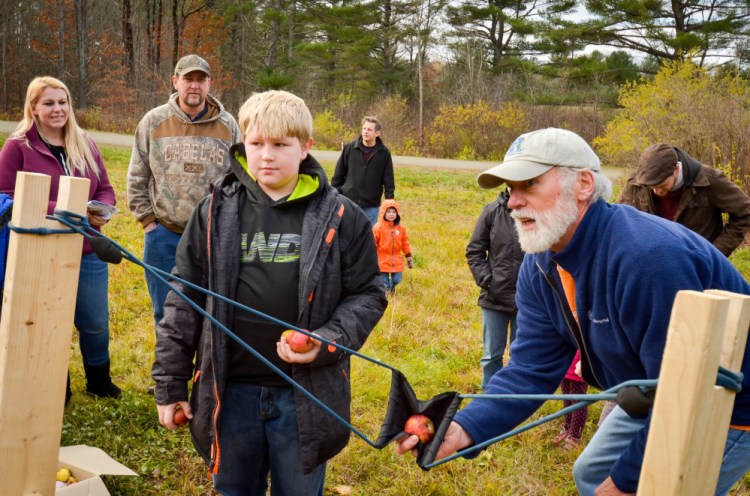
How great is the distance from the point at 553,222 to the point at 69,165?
3.13 metres

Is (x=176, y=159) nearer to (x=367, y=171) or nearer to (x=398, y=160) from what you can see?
(x=367, y=171)

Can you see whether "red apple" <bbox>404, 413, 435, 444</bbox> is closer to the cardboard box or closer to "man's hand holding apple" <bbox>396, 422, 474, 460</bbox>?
"man's hand holding apple" <bbox>396, 422, 474, 460</bbox>

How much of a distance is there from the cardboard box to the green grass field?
109 mm

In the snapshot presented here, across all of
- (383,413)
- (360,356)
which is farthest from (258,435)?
(383,413)

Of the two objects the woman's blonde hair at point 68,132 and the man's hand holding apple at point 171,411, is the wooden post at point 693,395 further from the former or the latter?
the woman's blonde hair at point 68,132

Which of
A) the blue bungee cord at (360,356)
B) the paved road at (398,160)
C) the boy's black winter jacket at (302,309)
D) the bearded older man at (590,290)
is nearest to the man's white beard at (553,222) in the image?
the bearded older man at (590,290)

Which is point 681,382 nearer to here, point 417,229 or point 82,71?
point 417,229

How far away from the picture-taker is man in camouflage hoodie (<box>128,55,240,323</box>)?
4262 mm

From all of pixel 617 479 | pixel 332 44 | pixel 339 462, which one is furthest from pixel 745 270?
pixel 332 44

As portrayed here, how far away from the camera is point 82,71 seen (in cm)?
3162

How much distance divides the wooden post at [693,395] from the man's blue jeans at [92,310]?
11.7ft

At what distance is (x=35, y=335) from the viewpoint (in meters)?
1.95

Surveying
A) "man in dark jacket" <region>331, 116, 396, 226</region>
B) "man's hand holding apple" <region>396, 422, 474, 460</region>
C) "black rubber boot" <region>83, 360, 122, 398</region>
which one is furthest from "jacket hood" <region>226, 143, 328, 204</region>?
"man in dark jacket" <region>331, 116, 396, 226</region>

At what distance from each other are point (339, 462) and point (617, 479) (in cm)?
205
